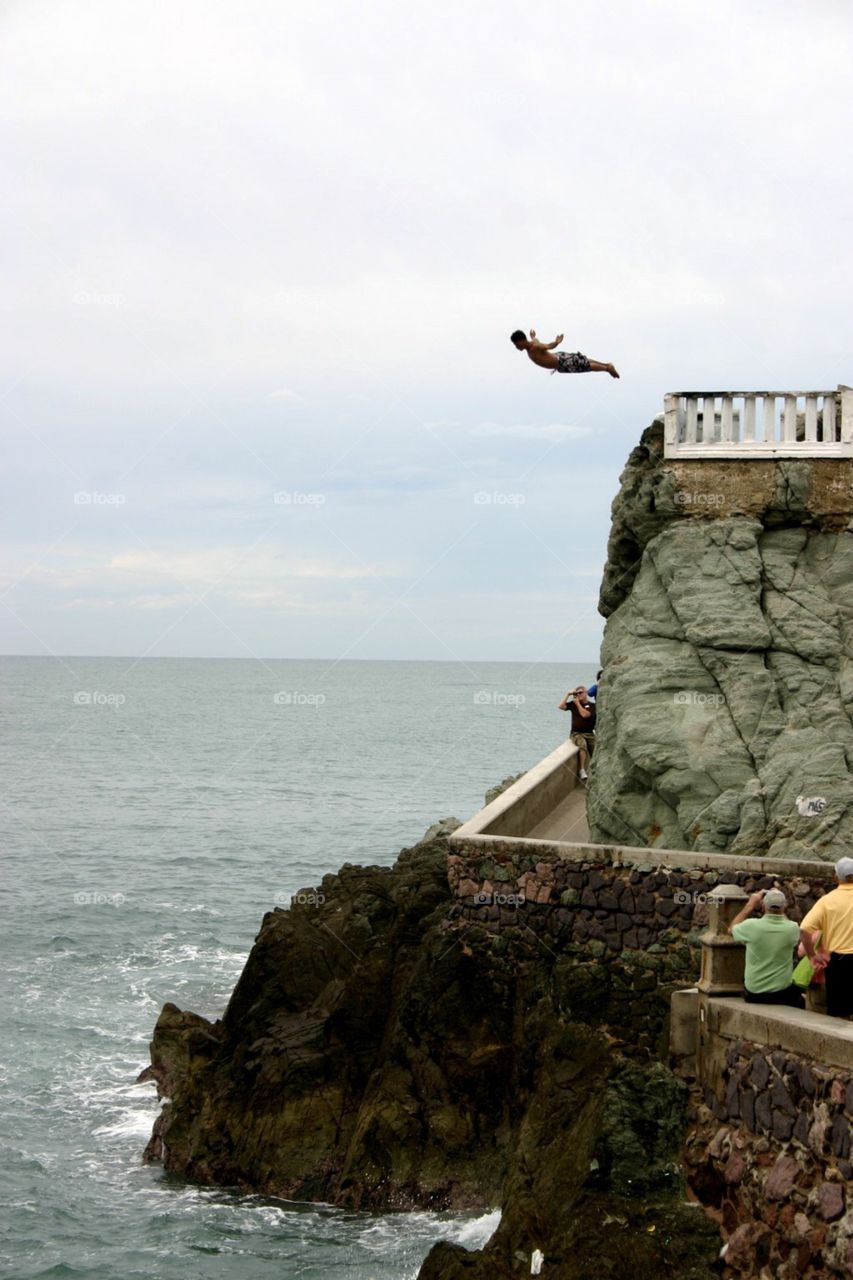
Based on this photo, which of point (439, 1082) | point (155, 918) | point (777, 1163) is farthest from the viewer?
point (155, 918)

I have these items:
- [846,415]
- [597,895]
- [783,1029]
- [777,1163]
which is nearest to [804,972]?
[783,1029]

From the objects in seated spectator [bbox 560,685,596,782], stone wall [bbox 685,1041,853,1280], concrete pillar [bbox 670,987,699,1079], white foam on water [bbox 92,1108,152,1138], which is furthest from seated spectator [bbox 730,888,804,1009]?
white foam on water [bbox 92,1108,152,1138]

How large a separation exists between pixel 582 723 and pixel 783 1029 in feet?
35.9

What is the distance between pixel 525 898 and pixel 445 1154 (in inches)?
106

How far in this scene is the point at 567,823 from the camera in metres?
19.3

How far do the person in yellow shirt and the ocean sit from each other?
16.9ft

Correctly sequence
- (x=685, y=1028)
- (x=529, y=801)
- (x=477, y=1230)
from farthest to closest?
(x=529, y=801) < (x=477, y=1230) < (x=685, y=1028)

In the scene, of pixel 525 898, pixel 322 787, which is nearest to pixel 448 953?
pixel 525 898

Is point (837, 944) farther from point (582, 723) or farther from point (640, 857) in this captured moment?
point (582, 723)

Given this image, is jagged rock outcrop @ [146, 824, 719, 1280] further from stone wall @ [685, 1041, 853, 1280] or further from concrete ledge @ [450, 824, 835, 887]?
concrete ledge @ [450, 824, 835, 887]

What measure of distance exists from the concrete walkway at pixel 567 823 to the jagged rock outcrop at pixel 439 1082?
1351 mm

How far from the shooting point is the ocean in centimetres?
1562

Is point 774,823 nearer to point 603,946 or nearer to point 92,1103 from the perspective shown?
point 603,946

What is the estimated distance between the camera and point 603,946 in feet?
49.1
